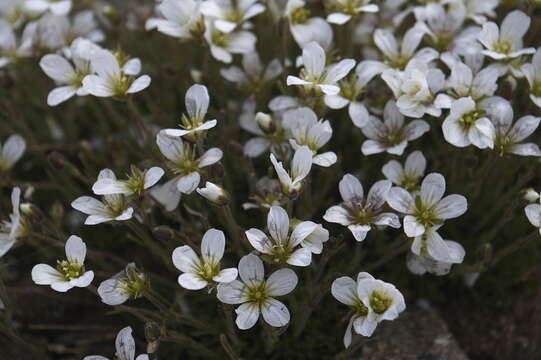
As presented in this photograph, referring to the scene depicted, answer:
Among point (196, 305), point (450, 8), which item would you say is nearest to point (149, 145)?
point (196, 305)

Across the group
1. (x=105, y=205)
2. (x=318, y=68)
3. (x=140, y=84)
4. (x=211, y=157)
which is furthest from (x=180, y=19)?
(x=105, y=205)

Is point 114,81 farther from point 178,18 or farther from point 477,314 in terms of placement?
point 477,314

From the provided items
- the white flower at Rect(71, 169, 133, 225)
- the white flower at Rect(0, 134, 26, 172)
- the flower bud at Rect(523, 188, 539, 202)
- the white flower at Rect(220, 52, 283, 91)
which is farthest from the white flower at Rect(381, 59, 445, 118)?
the white flower at Rect(0, 134, 26, 172)

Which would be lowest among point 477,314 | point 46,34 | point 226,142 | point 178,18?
point 477,314

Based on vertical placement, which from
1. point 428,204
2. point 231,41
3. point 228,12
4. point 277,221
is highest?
point 228,12

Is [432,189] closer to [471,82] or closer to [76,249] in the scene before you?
[471,82]

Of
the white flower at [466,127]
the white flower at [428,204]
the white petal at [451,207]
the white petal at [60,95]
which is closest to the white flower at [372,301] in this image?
the white flower at [428,204]
